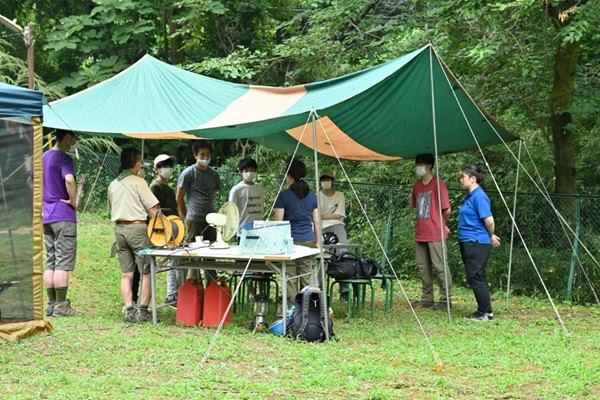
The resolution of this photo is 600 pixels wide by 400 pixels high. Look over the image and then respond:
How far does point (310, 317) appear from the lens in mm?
6801

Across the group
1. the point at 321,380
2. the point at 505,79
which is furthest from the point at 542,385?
the point at 505,79

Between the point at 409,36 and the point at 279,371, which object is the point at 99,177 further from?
the point at 279,371

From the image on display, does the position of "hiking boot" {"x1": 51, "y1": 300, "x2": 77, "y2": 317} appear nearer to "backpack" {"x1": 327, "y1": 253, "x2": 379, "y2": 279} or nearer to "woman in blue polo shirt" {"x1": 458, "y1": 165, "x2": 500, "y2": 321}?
"backpack" {"x1": 327, "y1": 253, "x2": 379, "y2": 279}

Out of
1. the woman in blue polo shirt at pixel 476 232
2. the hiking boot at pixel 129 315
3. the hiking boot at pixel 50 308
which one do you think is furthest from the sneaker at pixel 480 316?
the hiking boot at pixel 50 308

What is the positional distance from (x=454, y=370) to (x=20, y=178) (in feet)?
11.6

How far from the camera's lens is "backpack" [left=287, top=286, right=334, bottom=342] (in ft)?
22.2

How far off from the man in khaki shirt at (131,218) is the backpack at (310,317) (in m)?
1.54

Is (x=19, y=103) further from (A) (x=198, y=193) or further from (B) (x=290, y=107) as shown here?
(A) (x=198, y=193)

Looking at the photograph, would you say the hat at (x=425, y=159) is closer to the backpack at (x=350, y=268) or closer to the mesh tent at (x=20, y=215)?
the backpack at (x=350, y=268)

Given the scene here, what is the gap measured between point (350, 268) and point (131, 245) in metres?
1.99

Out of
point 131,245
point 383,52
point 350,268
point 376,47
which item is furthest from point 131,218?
point 376,47

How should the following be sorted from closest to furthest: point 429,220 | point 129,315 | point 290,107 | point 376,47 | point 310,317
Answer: point 310,317 → point 290,107 → point 129,315 → point 429,220 → point 376,47

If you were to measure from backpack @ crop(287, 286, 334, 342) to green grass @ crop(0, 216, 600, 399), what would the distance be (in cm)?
13

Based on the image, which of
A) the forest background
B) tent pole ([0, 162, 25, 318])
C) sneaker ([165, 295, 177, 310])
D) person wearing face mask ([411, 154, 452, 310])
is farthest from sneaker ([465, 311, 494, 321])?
tent pole ([0, 162, 25, 318])
